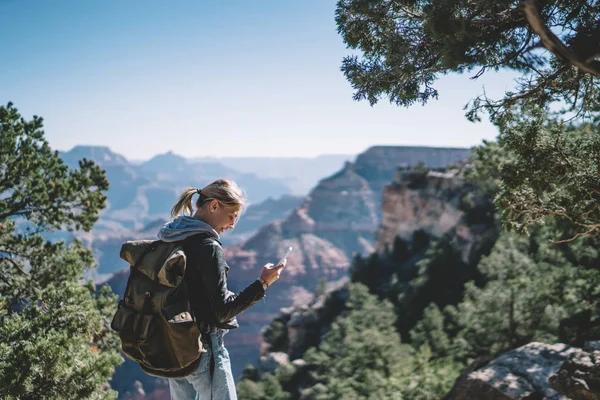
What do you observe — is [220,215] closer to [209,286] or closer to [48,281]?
[209,286]

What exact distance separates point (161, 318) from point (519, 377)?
5667 millimetres

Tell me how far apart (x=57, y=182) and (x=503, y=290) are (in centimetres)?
1152

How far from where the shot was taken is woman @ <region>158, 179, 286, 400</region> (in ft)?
8.02

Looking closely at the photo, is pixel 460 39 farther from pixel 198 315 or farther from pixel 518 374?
pixel 518 374

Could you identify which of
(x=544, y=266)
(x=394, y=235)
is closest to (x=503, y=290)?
(x=544, y=266)

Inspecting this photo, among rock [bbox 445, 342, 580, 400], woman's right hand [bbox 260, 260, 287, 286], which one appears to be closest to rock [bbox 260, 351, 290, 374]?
rock [bbox 445, 342, 580, 400]

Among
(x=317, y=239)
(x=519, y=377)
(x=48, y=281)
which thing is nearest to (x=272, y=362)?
(x=48, y=281)

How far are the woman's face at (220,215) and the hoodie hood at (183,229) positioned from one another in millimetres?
90

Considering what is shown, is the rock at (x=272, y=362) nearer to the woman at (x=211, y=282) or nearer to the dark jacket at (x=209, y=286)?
the woman at (x=211, y=282)

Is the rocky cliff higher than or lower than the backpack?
lower

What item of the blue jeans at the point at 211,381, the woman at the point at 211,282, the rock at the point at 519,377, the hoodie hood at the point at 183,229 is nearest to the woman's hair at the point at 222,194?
the woman at the point at 211,282

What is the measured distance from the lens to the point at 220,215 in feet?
8.88

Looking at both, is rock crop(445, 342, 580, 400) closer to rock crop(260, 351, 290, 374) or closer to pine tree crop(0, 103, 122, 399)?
pine tree crop(0, 103, 122, 399)

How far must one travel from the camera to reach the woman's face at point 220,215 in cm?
269
